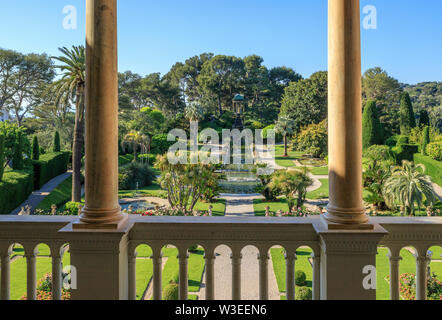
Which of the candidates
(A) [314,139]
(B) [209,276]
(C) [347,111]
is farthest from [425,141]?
(B) [209,276]

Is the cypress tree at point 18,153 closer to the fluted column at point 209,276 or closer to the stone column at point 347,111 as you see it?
the fluted column at point 209,276

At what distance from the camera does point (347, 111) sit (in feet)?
8.87

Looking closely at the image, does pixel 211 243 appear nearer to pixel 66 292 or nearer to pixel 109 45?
pixel 109 45

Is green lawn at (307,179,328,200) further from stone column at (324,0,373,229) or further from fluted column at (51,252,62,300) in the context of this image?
fluted column at (51,252,62,300)

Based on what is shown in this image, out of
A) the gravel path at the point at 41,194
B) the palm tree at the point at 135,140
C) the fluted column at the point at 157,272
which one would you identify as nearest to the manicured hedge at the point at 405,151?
the palm tree at the point at 135,140

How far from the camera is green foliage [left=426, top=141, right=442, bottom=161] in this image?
24.0 metres

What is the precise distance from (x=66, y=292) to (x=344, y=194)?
7903 millimetres

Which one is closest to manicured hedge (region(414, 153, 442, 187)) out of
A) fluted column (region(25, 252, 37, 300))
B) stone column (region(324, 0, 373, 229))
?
stone column (region(324, 0, 373, 229))

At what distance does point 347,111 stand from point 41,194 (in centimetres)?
2228

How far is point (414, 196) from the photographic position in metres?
16.4

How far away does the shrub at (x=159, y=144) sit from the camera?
97.4 ft

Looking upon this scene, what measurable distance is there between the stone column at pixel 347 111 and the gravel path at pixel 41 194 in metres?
18.3

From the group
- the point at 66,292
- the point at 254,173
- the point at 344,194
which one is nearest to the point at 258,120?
the point at 254,173

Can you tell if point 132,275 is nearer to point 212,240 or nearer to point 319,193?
point 212,240
